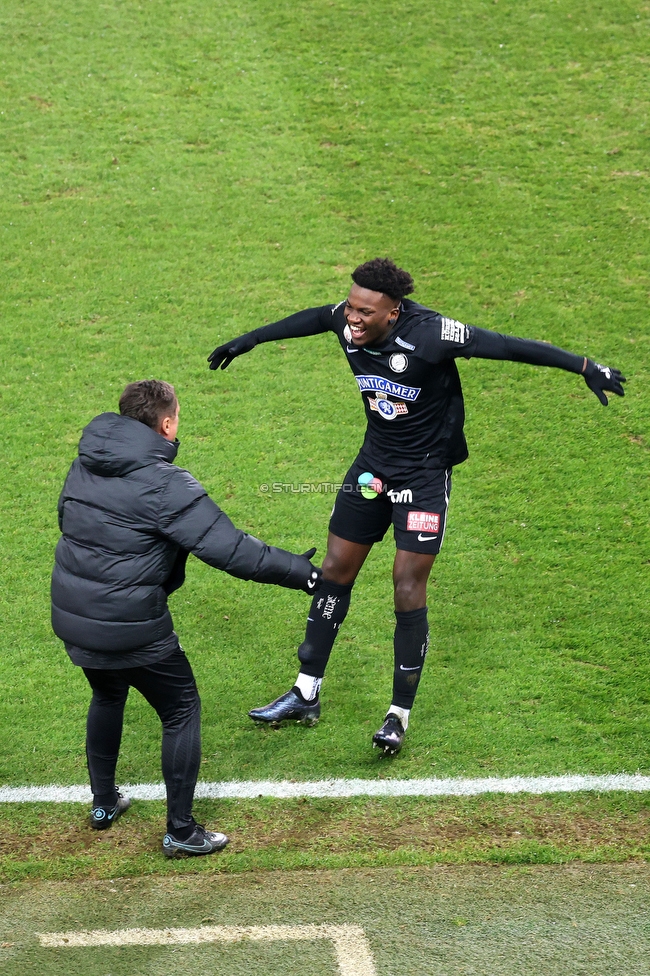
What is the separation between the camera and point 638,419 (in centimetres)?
889

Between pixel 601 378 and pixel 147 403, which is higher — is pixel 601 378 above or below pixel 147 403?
above

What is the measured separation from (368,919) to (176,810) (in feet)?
3.29

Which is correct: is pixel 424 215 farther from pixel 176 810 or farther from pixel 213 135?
pixel 176 810

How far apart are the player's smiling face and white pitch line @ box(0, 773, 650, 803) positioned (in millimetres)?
2274

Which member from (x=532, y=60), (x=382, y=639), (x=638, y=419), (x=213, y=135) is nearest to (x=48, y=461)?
(x=382, y=639)

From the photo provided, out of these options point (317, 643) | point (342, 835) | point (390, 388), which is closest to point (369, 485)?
point (390, 388)

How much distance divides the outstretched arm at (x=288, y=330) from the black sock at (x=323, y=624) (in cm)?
140

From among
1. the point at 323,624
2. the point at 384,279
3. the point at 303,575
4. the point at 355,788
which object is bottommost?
the point at 355,788

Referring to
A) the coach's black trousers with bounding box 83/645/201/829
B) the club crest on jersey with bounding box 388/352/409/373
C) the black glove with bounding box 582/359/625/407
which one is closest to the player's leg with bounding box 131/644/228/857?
the coach's black trousers with bounding box 83/645/201/829

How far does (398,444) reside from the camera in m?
5.62

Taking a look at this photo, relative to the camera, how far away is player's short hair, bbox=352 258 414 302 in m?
5.25

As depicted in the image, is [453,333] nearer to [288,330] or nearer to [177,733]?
[288,330]

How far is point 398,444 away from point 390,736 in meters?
1.53

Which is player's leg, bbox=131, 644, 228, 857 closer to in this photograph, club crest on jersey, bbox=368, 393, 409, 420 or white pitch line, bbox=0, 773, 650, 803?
white pitch line, bbox=0, 773, 650, 803
